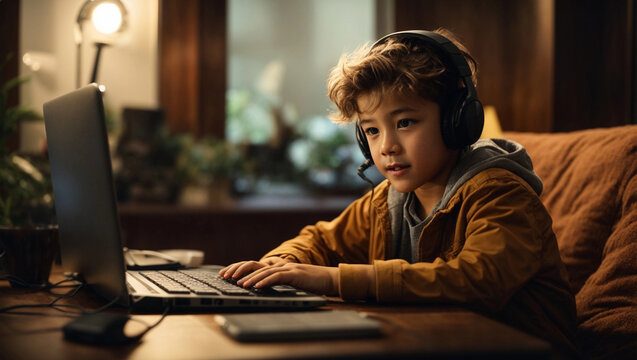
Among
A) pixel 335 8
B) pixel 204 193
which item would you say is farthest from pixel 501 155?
pixel 335 8

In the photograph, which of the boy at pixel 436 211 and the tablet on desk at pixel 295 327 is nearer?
the tablet on desk at pixel 295 327

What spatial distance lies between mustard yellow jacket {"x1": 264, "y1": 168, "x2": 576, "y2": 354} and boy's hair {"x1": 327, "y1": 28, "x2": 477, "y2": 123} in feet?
0.54

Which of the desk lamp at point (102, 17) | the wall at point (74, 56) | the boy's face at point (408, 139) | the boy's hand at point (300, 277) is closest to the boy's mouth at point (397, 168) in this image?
the boy's face at point (408, 139)

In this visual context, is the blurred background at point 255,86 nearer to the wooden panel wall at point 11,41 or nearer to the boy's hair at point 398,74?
the wooden panel wall at point 11,41

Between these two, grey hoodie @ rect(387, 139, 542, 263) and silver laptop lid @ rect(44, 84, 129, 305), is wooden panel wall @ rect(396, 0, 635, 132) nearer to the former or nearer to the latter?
grey hoodie @ rect(387, 139, 542, 263)

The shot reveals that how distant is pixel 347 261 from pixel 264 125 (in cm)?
300

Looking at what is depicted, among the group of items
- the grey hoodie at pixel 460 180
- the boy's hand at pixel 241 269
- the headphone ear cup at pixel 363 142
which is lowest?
the boy's hand at pixel 241 269

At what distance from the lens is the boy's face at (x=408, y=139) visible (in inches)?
40.2

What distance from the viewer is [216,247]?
3.04 meters

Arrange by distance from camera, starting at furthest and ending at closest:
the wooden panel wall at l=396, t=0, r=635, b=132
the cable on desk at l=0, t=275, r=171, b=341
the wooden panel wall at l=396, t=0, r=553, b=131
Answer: the wooden panel wall at l=396, t=0, r=553, b=131 < the wooden panel wall at l=396, t=0, r=635, b=132 < the cable on desk at l=0, t=275, r=171, b=341

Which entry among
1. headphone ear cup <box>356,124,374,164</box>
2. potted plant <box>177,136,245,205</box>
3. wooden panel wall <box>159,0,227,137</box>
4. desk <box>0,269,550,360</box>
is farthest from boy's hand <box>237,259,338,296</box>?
wooden panel wall <box>159,0,227,137</box>

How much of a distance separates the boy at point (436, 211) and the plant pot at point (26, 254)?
14.4 inches

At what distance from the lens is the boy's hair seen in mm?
1015

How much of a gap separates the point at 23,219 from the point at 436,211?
0.92 m
